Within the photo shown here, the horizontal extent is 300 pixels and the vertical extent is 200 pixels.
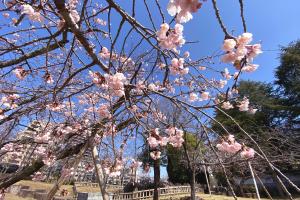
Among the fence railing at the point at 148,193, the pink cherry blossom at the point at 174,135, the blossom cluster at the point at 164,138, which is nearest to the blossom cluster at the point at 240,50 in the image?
the blossom cluster at the point at 164,138

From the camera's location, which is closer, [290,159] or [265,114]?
[290,159]

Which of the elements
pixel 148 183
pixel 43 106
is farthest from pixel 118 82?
pixel 148 183

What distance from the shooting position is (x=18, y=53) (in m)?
3.28

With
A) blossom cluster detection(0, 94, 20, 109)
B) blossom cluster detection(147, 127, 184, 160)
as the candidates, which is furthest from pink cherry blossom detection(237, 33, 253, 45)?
blossom cluster detection(0, 94, 20, 109)

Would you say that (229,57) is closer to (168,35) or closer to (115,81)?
(168,35)

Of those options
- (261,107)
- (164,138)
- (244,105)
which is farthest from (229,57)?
(261,107)

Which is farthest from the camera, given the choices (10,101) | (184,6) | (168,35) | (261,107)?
(261,107)

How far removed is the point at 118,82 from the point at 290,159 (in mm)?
8577

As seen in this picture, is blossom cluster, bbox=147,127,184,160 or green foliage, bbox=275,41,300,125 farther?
green foliage, bbox=275,41,300,125

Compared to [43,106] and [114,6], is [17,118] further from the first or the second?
[114,6]

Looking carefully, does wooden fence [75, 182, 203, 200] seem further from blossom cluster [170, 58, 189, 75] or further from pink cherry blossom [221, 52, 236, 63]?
pink cherry blossom [221, 52, 236, 63]

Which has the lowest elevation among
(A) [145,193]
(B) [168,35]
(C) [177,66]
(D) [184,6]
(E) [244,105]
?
(D) [184,6]

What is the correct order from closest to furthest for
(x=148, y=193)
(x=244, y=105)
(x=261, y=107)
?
1. (x=244, y=105)
2. (x=148, y=193)
3. (x=261, y=107)

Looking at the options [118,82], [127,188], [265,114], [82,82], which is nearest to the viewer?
[118,82]
